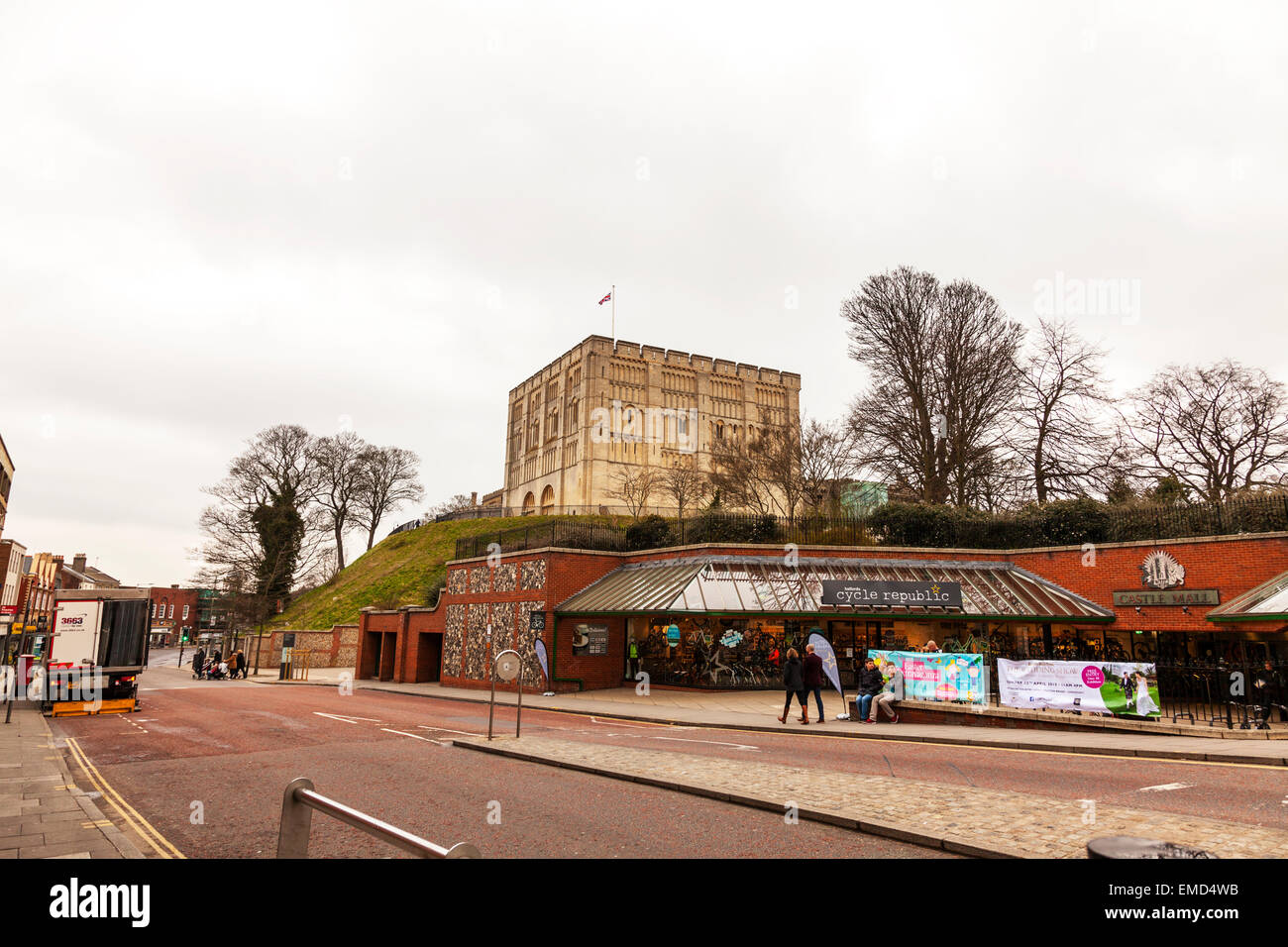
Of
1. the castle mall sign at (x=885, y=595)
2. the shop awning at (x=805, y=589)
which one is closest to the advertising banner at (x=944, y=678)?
the shop awning at (x=805, y=589)

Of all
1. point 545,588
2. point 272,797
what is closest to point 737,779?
point 272,797

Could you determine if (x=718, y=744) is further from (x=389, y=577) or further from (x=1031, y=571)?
(x=389, y=577)

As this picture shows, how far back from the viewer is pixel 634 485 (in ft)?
230

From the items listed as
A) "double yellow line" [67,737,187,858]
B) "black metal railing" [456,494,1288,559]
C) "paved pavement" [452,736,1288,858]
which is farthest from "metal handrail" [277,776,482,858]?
→ "black metal railing" [456,494,1288,559]

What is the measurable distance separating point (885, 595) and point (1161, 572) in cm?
808

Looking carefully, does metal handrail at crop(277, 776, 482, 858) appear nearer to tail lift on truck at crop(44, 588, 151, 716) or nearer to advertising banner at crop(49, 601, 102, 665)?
tail lift on truck at crop(44, 588, 151, 716)

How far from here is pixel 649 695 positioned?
2475 cm

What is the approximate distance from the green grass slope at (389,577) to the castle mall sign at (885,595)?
102ft

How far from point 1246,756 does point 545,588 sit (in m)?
21.6

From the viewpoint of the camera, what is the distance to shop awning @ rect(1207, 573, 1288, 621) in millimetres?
16594

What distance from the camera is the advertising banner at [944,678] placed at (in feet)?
56.9

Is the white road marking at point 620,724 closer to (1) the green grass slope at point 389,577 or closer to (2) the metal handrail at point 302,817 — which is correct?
(2) the metal handrail at point 302,817

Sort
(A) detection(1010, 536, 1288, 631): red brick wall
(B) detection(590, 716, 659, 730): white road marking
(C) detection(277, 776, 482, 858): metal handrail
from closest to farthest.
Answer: (C) detection(277, 776, 482, 858): metal handrail < (B) detection(590, 716, 659, 730): white road marking < (A) detection(1010, 536, 1288, 631): red brick wall

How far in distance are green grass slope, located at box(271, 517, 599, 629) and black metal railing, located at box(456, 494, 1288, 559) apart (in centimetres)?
2273
